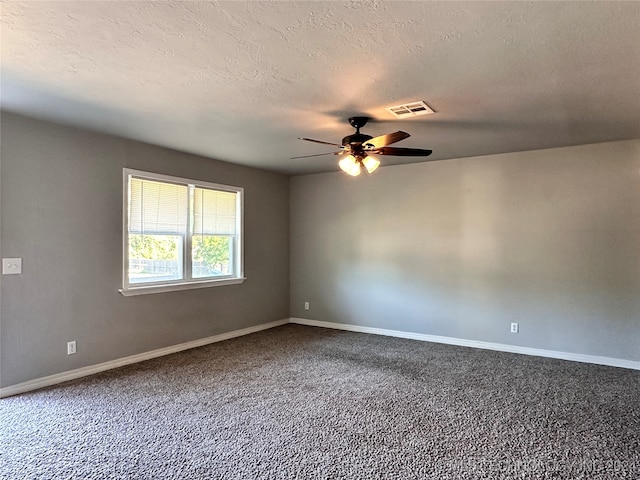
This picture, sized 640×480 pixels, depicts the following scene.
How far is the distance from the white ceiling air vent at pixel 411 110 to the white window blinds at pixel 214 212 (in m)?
2.90

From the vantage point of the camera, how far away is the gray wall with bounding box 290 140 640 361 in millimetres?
4547

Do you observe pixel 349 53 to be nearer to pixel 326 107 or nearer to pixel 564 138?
pixel 326 107

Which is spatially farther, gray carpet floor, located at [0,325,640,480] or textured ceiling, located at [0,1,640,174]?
gray carpet floor, located at [0,325,640,480]

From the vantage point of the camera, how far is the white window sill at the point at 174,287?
177 inches

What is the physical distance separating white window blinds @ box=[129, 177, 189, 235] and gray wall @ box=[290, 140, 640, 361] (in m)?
2.16

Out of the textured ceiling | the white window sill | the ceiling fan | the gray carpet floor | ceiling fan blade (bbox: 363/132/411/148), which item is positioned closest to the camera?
the textured ceiling

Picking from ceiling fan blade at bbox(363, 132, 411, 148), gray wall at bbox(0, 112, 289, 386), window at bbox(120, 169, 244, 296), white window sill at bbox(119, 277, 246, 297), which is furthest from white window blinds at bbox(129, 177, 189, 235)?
ceiling fan blade at bbox(363, 132, 411, 148)

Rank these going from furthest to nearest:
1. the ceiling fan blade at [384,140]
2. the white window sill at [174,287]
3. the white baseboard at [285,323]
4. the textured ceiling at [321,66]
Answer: the white window sill at [174,287]
the white baseboard at [285,323]
the ceiling fan blade at [384,140]
the textured ceiling at [321,66]

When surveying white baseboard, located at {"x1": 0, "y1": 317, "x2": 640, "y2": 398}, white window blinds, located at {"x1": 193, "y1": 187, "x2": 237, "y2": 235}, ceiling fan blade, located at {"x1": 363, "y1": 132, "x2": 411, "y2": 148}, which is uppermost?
ceiling fan blade, located at {"x1": 363, "y1": 132, "x2": 411, "y2": 148}

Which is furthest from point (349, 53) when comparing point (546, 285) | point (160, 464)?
point (546, 285)

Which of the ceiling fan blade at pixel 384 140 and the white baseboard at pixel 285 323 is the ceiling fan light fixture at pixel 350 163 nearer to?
the ceiling fan blade at pixel 384 140

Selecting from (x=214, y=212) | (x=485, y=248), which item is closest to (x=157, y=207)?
(x=214, y=212)

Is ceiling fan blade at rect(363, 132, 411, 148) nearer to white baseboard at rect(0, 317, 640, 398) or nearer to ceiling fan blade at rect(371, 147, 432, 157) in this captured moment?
ceiling fan blade at rect(371, 147, 432, 157)

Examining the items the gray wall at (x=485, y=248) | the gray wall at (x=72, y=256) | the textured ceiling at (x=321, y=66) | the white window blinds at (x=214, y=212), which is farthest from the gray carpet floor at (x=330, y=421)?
the textured ceiling at (x=321, y=66)
